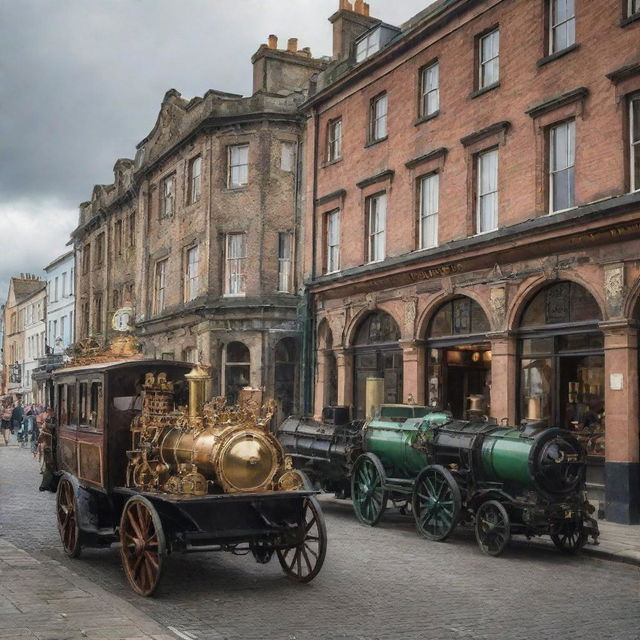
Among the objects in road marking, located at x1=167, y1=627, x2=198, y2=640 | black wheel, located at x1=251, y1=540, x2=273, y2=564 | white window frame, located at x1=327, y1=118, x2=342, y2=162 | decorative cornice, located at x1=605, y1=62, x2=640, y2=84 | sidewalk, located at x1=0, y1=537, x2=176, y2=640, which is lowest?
road marking, located at x1=167, y1=627, x2=198, y2=640

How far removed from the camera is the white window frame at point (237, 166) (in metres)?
29.2

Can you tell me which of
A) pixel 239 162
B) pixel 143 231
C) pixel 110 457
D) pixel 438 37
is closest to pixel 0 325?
pixel 143 231

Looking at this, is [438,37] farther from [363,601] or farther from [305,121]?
[363,601]

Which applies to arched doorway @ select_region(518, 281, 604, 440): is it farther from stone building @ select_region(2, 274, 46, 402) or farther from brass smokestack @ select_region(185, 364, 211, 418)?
stone building @ select_region(2, 274, 46, 402)

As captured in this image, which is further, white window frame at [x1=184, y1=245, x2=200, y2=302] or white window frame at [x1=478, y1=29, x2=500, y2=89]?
white window frame at [x1=184, y1=245, x2=200, y2=302]

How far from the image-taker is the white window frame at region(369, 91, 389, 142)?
22480 mm

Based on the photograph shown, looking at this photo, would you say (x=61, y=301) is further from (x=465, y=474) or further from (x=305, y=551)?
(x=305, y=551)

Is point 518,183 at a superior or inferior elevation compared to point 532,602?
superior

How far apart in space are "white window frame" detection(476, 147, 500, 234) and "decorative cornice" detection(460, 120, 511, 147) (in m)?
0.31

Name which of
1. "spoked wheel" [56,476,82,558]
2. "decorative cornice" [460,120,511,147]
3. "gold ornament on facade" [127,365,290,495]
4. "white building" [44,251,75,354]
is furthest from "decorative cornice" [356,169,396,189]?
"white building" [44,251,75,354]

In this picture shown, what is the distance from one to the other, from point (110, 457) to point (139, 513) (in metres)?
1.25

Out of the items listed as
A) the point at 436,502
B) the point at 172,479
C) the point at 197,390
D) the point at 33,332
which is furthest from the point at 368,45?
the point at 33,332

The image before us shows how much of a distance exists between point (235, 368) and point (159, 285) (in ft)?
22.5

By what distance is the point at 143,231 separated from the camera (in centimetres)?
3553
